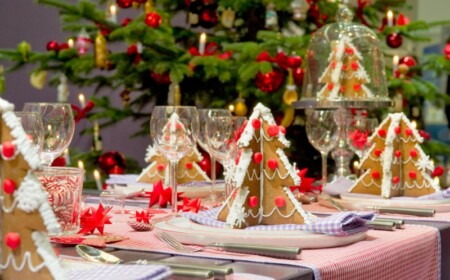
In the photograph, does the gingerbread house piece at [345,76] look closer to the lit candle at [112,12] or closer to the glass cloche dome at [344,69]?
the glass cloche dome at [344,69]

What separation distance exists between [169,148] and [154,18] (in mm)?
2080

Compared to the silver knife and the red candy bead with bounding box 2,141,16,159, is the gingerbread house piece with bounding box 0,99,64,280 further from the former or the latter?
the silver knife

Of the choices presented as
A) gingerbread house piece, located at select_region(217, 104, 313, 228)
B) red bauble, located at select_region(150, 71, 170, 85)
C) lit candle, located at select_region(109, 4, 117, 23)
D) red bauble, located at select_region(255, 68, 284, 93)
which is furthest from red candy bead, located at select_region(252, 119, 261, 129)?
lit candle, located at select_region(109, 4, 117, 23)

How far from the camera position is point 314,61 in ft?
9.89

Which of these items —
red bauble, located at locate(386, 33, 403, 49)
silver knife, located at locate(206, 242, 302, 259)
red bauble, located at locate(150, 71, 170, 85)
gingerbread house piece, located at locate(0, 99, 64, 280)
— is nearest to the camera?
gingerbread house piece, located at locate(0, 99, 64, 280)

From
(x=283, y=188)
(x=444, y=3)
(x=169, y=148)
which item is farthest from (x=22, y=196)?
(x=444, y=3)

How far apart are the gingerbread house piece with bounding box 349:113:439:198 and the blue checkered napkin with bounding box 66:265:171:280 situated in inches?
44.7

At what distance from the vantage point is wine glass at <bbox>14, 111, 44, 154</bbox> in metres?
1.43

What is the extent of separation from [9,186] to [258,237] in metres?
0.53

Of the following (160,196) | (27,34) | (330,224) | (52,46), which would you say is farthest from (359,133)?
(27,34)

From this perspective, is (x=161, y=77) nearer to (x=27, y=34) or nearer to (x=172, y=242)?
(x=27, y=34)

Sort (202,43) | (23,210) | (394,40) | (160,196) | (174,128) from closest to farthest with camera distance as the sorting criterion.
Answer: (23,210) < (174,128) < (160,196) < (202,43) < (394,40)

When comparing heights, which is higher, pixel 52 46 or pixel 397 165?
pixel 52 46

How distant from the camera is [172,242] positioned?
4.38 ft
